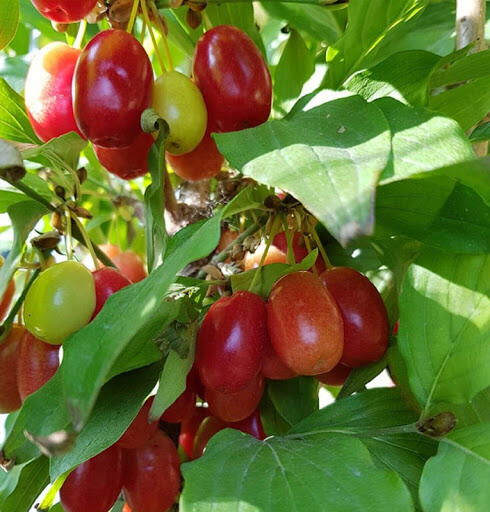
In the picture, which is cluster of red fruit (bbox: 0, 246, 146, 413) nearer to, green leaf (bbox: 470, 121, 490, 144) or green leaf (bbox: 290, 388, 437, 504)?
green leaf (bbox: 290, 388, 437, 504)

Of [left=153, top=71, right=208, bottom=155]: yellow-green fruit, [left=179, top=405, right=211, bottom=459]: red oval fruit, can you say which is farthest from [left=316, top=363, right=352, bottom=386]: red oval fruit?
[left=153, top=71, right=208, bottom=155]: yellow-green fruit

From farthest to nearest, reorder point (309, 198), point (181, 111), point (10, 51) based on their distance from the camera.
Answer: point (10, 51)
point (181, 111)
point (309, 198)

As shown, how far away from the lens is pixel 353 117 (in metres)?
0.45

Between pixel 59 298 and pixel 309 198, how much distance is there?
23 centimetres

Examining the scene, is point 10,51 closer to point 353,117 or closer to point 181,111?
point 181,111

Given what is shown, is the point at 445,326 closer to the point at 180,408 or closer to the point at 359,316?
the point at 359,316

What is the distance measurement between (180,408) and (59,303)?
0.44ft

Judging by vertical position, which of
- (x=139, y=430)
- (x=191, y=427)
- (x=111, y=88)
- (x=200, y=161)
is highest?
(x=111, y=88)

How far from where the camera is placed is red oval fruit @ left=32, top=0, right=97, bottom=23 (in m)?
0.58

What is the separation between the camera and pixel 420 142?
1.37ft

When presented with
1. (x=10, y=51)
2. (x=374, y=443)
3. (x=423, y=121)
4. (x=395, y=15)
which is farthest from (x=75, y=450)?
(x=10, y=51)

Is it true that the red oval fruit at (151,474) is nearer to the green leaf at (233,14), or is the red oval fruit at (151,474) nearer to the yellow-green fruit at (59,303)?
the yellow-green fruit at (59,303)

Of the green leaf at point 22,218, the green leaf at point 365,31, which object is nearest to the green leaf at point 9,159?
the green leaf at point 22,218

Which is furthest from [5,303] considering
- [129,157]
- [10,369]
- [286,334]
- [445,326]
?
[445,326]
